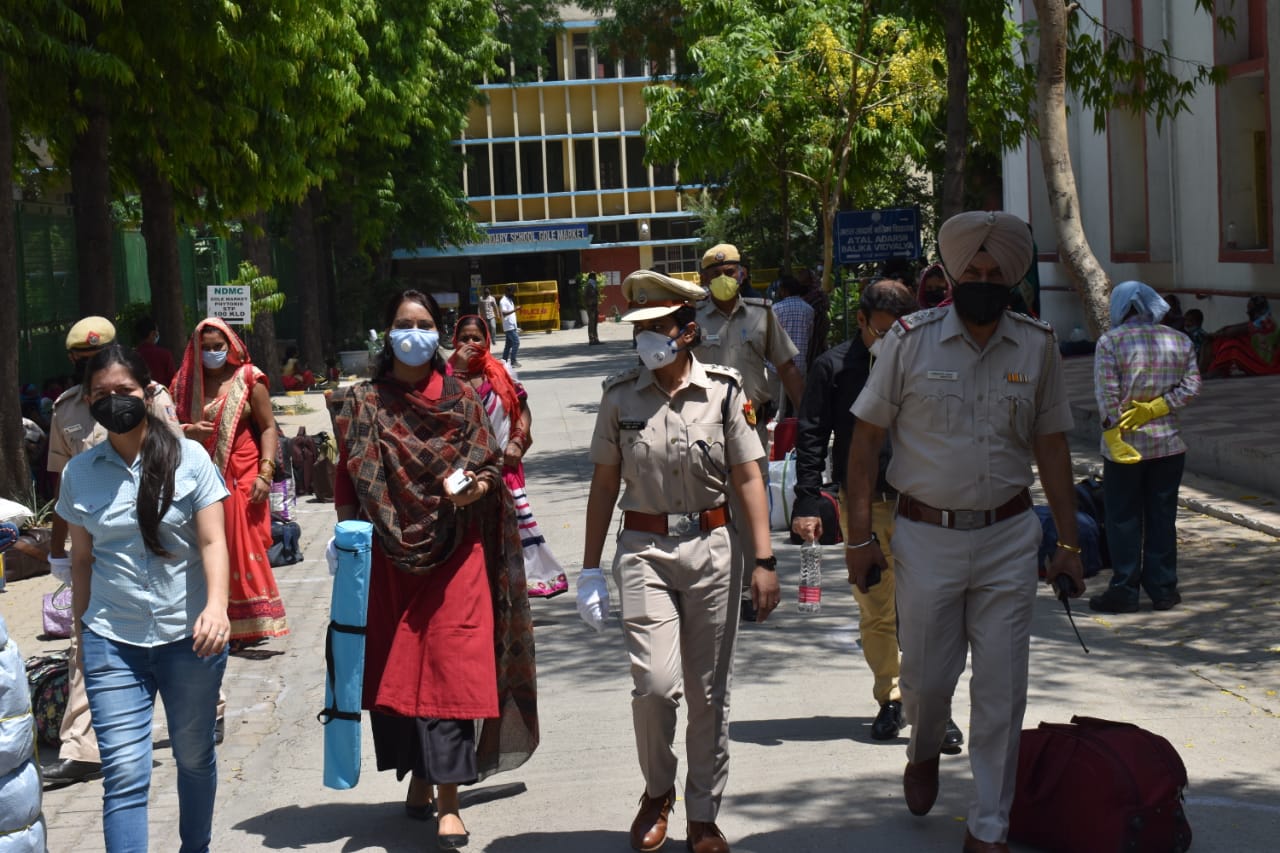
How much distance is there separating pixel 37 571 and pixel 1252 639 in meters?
8.59

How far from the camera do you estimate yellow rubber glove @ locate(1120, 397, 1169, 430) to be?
28.3ft

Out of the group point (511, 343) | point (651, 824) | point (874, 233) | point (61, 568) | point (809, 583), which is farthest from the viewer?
point (511, 343)

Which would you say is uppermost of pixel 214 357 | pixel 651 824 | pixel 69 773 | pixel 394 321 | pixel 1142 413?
pixel 394 321

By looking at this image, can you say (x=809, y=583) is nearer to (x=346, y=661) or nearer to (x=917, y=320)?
(x=917, y=320)

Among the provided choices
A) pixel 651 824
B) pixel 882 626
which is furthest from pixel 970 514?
pixel 882 626

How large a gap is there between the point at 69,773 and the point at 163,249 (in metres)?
12.8

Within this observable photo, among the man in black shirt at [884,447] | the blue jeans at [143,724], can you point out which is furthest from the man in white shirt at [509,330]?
the blue jeans at [143,724]

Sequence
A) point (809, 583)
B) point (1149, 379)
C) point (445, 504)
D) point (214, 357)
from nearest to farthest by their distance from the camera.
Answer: point (445, 504), point (809, 583), point (214, 357), point (1149, 379)

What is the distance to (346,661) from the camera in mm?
5465

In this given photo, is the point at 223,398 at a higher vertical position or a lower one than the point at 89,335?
lower

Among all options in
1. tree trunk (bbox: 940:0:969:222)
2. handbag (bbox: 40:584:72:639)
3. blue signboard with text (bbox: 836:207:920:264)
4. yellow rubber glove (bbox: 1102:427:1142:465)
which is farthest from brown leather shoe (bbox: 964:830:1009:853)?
blue signboard with text (bbox: 836:207:920:264)

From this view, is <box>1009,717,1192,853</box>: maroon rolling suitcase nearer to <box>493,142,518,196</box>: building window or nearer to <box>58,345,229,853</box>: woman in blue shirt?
<box>58,345,229,853</box>: woman in blue shirt

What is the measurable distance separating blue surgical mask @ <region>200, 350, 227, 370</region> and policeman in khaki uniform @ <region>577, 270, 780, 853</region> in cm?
336

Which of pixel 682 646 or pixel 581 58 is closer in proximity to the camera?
A: pixel 682 646
